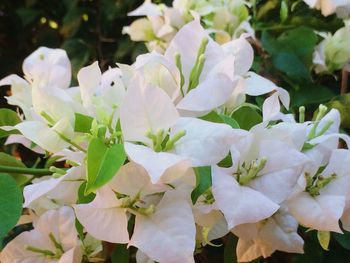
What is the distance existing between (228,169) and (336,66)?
0.31m

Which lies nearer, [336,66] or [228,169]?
[228,169]

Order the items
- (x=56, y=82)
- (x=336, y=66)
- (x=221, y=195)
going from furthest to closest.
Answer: (x=336, y=66), (x=56, y=82), (x=221, y=195)

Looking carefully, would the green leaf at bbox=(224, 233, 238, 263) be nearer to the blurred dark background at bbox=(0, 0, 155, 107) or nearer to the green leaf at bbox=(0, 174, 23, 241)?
the green leaf at bbox=(0, 174, 23, 241)

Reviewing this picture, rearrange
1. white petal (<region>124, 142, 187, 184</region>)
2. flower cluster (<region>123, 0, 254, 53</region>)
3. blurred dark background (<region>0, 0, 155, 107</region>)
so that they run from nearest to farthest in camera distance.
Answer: white petal (<region>124, 142, 187, 184</region>), flower cluster (<region>123, 0, 254, 53</region>), blurred dark background (<region>0, 0, 155, 107</region>)

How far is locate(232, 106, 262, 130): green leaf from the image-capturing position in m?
0.41

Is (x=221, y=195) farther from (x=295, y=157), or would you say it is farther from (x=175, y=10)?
(x=175, y=10)

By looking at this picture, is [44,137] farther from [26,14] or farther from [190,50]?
[26,14]

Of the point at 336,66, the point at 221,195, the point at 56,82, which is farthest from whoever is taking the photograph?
the point at 336,66

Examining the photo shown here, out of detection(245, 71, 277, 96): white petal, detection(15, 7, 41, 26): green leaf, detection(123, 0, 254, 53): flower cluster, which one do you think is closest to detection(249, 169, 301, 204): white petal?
detection(245, 71, 277, 96): white petal

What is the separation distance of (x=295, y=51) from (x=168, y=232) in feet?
1.19

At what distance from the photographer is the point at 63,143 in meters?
0.38

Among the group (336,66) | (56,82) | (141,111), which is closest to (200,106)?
(141,111)

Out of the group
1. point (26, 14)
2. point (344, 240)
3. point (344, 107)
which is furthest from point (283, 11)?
point (26, 14)

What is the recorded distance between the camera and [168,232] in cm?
33
